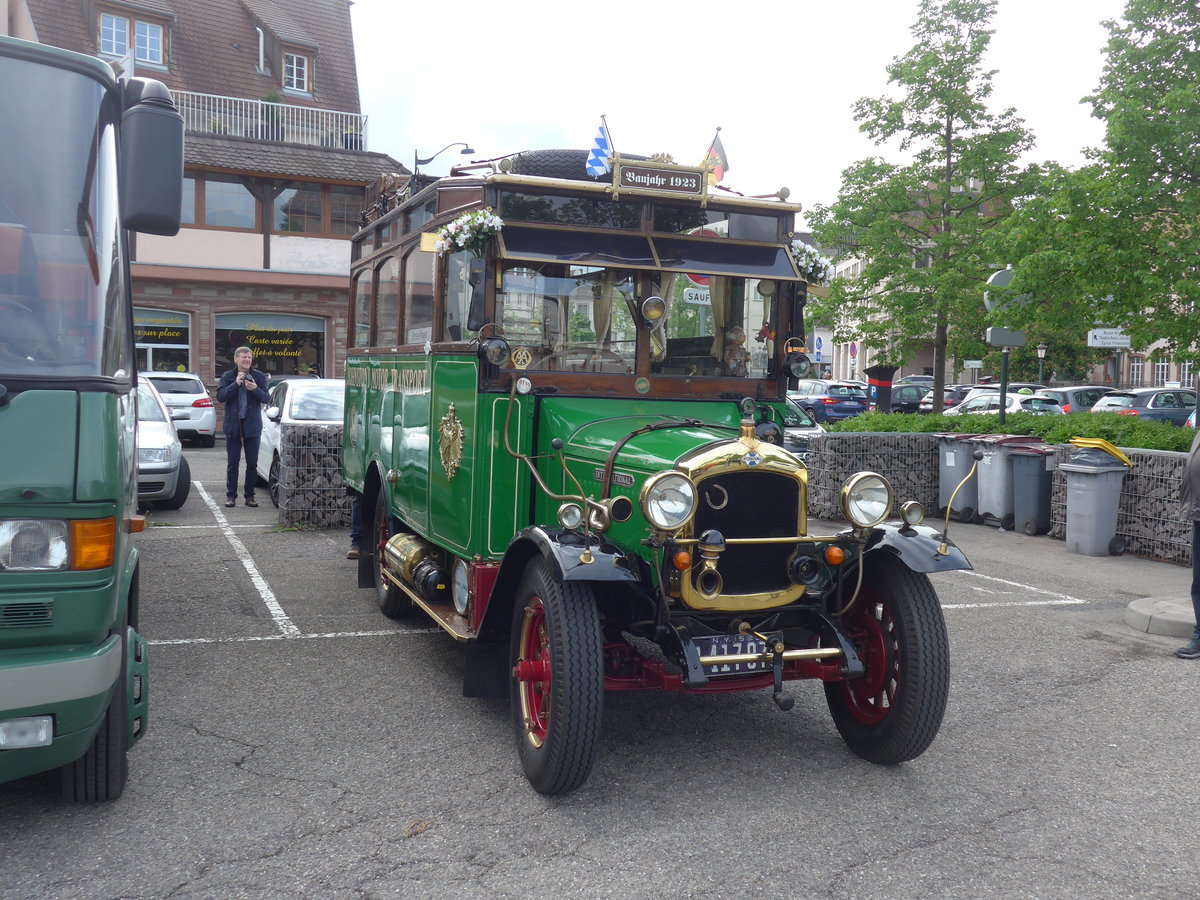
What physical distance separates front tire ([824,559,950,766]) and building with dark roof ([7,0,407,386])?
Answer: 22.3m

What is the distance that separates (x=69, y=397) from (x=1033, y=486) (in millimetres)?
10747

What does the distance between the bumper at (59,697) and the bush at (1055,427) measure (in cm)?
1036

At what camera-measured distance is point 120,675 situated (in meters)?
3.98

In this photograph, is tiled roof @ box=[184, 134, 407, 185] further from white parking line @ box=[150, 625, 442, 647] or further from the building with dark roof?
white parking line @ box=[150, 625, 442, 647]

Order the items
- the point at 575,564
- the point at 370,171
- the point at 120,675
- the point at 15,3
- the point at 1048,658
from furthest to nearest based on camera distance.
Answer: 1. the point at 370,171
2. the point at 15,3
3. the point at 1048,658
4. the point at 575,564
5. the point at 120,675

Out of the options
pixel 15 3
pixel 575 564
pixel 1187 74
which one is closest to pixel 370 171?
pixel 15 3

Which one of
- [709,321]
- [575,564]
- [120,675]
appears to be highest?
[709,321]

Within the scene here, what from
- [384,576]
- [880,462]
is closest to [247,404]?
[384,576]

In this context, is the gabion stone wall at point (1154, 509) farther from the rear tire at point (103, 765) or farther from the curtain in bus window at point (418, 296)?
the rear tire at point (103, 765)

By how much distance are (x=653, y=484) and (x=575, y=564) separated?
0.44 metres

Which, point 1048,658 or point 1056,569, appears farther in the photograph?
point 1056,569

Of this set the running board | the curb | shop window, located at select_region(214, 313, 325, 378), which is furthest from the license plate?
shop window, located at select_region(214, 313, 325, 378)

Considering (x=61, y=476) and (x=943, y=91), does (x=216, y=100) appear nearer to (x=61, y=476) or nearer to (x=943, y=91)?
(x=943, y=91)

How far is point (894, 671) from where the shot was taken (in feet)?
15.9
